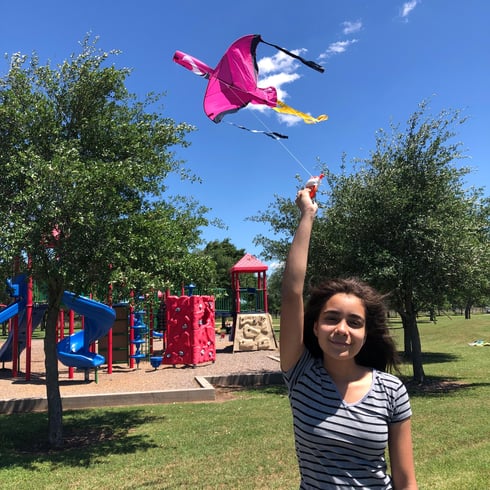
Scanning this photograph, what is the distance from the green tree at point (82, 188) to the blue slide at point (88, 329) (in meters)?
5.44

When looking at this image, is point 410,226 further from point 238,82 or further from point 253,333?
point 253,333

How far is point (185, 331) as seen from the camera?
16484 millimetres

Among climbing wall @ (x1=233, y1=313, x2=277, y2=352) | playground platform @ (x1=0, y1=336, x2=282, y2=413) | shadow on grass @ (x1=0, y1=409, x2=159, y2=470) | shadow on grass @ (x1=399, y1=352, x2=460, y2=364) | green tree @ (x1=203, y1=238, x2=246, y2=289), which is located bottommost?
shadow on grass @ (x1=399, y1=352, x2=460, y2=364)

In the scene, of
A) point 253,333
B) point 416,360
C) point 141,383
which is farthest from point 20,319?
point 416,360

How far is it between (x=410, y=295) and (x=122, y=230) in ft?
28.2

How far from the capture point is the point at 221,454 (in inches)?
252

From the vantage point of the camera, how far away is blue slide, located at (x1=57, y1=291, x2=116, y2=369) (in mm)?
12914

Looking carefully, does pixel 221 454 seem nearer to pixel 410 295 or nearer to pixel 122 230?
pixel 122 230

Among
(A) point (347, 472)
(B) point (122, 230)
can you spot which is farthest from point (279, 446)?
(A) point (347, 472)

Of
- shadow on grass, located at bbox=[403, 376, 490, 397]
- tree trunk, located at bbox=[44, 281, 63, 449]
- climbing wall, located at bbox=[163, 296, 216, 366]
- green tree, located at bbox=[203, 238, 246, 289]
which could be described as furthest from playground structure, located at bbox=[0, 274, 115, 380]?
green tree, located at bbox=[203, 238, 246, 289]

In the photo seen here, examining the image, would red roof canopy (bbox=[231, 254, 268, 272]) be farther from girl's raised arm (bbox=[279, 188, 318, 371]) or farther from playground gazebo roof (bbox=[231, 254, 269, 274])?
girl's raised arm (bbox=[279, 188, 318, 371])

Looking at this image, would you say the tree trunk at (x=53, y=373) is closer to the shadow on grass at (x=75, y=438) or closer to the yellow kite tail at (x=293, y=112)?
the shadow on grass at (x=75, y=438)

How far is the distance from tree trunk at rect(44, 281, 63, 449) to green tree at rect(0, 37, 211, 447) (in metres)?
0.02

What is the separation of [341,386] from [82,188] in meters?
5.04
